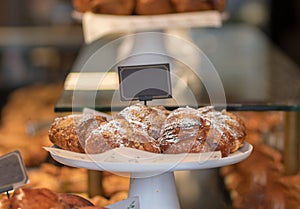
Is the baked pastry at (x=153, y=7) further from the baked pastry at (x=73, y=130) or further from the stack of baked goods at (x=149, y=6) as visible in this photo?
the baked pastry at (x=73, y=130)

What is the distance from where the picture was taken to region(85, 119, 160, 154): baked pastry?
1.04 m

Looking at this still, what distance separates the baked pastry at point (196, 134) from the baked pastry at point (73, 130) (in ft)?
0.45

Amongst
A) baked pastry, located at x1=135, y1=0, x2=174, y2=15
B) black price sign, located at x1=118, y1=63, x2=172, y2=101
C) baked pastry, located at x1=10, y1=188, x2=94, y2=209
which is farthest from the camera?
baked pastry, located at x1=135, y1=0, x2=174, y2=15

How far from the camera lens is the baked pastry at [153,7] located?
77.6 inches

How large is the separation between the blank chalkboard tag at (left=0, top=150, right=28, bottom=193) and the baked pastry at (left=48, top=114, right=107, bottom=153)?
0.42 ft

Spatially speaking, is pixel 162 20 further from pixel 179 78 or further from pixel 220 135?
pixel 220 135

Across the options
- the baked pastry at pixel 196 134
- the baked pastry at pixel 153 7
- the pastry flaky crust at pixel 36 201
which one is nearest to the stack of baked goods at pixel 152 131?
the baked pastry at pixel 196 134

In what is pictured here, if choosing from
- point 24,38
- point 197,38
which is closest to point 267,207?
point 197,38

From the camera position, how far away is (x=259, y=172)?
4.95 feet

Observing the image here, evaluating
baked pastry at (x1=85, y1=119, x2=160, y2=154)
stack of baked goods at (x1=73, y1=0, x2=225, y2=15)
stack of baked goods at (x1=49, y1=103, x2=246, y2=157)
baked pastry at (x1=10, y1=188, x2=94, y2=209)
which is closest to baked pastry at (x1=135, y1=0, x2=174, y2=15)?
stack of baked goods at (x1=73, y1=0, x2=225, y2=15)

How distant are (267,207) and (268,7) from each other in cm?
393

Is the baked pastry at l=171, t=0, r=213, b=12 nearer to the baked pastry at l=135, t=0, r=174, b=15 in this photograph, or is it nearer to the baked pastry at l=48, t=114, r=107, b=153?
the baked pastry at l=135, t=0, r=174, b=15

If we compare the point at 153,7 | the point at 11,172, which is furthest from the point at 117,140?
the point at 153,7

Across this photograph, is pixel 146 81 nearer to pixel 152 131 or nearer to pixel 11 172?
pixel 152 131
